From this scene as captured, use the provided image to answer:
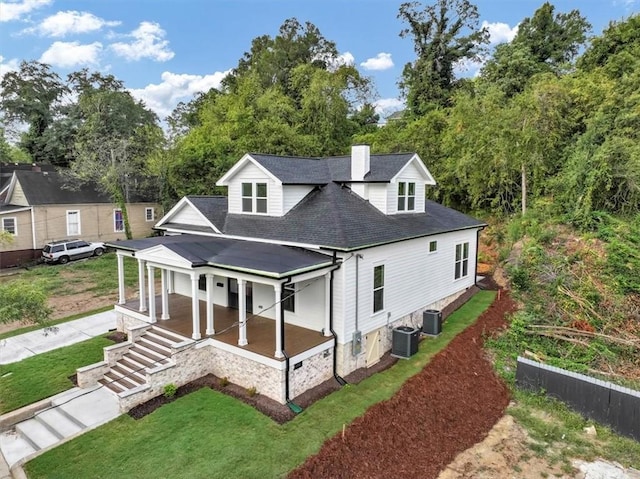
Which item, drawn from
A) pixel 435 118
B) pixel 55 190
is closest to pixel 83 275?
pixel 55 190

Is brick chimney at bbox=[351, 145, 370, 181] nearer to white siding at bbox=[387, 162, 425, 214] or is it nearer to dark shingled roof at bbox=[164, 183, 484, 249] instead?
dark shingled roof at bbox=[164, 183, 484, 249]

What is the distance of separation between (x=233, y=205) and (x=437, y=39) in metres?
32.5

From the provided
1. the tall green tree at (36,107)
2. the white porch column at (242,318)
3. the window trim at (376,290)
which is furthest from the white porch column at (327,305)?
the tall green tree at (36,107)

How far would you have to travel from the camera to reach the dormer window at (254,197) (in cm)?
1398

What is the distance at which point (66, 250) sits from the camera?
26.2m

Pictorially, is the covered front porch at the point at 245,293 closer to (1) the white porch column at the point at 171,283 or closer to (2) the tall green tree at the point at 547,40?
(1) the white porch column at the point at 171,283

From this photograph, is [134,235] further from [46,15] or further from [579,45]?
[579,45]

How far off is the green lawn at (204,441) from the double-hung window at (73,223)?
24.5 meters

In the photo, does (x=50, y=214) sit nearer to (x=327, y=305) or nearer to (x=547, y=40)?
(x=327, y=305)

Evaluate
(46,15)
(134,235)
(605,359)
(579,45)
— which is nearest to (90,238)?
(134,235)

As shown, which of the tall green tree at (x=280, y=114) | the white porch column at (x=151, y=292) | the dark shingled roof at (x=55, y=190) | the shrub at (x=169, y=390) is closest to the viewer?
the shrub at (x=169, y=390)

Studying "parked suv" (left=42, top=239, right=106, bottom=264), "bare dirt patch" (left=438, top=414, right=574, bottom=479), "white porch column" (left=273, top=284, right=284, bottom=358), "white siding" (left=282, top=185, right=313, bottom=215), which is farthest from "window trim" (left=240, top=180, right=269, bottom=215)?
"parked suv" (left=42, top=239, right=106, bottom=264)

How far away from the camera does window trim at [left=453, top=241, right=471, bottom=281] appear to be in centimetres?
1733

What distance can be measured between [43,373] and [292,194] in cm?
928
